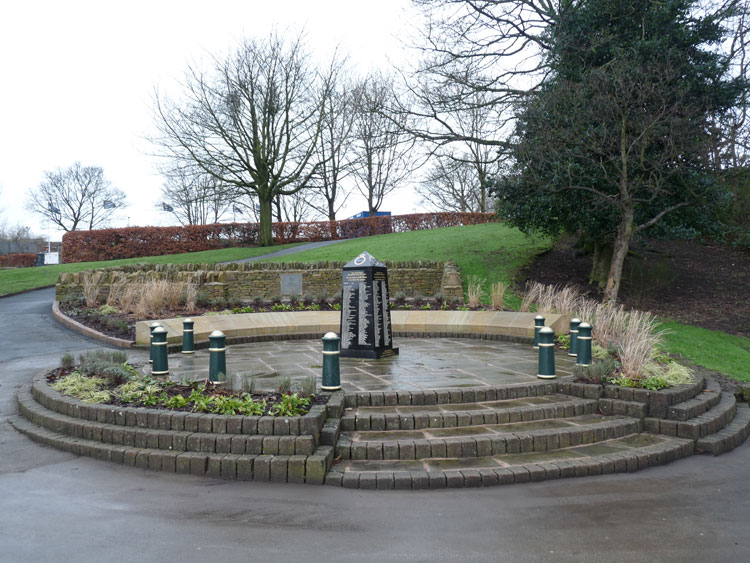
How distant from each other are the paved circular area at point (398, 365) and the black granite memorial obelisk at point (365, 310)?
0.24 m

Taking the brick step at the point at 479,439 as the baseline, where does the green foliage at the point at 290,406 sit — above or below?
above

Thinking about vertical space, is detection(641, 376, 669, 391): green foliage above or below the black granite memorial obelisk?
below

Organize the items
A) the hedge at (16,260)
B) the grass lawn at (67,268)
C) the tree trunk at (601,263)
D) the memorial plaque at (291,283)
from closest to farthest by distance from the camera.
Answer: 1. the memorial plaque at (291,283)
2. the tree trunk at (601,263)
3. the grass lawn at (67,268)
4. the hedge at (16,260)

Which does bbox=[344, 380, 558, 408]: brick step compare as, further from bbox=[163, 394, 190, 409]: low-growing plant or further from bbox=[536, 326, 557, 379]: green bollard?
bbox=[163, 394, 190, 409]: low-growing plant

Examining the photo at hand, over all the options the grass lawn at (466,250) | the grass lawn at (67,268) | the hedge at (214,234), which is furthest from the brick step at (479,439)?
the hedge at (214,234)

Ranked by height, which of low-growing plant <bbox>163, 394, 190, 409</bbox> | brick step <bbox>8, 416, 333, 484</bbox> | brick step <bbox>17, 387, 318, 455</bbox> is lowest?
brick step <bbox>8, 416, 333, 484</bbox>

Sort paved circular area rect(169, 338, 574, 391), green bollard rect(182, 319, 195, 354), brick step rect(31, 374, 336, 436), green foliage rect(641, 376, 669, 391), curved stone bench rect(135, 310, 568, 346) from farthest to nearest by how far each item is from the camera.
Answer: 1. curved stone bench rect(135, 310, 568, 346)
2. green bollard rect(182, 319, 195, 354)
3. paved circular area rect(169, 338, 574, 391)
4. green foliage rect(641, 376, 669, 391)
5. brick step rect(31, 374, 336, 436)

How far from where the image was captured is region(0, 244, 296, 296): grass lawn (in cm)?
1958

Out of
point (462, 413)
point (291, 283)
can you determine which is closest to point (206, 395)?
point (462, 413)

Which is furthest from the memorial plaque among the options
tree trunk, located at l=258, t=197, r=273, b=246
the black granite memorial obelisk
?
tree trunk, located at l=258, t=197, r=273, b=246

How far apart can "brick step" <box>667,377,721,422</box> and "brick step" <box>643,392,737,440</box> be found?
2.2 inches

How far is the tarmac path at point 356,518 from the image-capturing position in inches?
135

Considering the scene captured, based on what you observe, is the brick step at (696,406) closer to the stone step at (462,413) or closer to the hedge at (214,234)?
the stone step at (462,413)

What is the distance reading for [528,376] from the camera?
7281 mm
